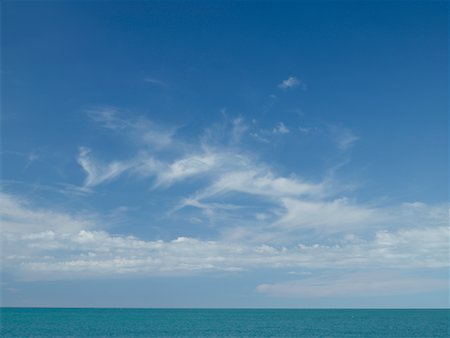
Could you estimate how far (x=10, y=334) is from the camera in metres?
83.4

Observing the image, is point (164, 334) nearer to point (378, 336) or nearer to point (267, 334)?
point (267, 334)

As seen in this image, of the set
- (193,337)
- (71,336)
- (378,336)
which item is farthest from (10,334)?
(378,336)

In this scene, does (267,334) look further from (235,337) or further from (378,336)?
(378,336)

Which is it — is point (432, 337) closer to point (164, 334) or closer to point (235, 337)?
point (235, 337)

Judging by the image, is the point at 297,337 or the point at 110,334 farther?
the point at 110,334

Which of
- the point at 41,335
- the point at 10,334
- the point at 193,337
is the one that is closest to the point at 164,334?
the point at 193,337

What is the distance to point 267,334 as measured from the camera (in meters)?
88.2

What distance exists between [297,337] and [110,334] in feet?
125

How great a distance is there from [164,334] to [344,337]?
3614 centimetres

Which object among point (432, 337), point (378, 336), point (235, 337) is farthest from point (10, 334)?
point (432, 337)

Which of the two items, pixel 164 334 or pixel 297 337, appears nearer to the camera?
pixel 297 337

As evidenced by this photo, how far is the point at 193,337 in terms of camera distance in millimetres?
82062

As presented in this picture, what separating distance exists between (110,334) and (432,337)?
63.8m

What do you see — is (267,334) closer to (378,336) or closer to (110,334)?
(378,336)
